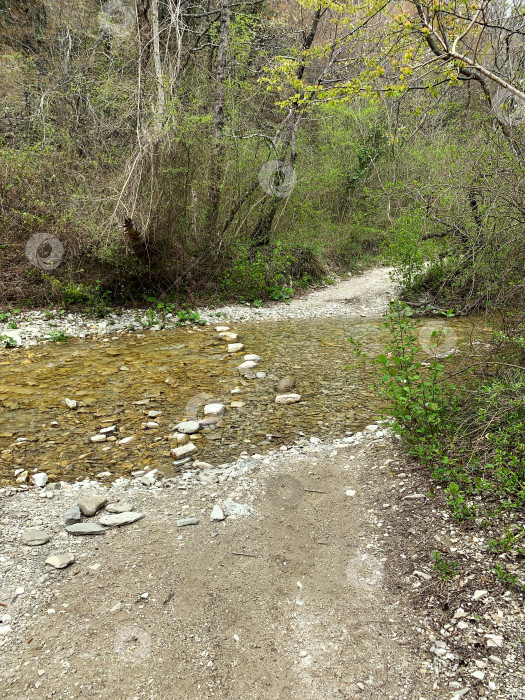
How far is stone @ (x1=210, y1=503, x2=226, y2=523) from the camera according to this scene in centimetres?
319

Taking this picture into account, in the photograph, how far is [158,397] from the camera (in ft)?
17.6

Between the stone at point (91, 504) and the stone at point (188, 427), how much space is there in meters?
1.31

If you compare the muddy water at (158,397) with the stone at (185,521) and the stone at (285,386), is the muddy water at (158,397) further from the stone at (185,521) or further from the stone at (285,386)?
the stone at (185,521)

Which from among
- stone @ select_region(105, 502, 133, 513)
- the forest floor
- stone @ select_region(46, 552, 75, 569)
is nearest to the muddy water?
stone @ select_region(105, 502, 133, 513)

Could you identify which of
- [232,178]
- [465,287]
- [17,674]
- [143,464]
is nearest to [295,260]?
[232,178]

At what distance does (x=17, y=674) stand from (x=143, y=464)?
2039 millimetres

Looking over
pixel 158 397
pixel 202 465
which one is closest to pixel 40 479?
pixel 202 465

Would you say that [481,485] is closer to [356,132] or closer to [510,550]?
[510,550]

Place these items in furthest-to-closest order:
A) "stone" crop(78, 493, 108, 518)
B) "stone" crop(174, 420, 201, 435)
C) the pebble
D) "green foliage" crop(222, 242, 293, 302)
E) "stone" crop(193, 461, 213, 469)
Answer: "green foliage" crop(222, 242, 293, 302) < the pebble < "stone" crop(174, 420, 201, 435) < "stone" crop(193, 461, 213, 469) < "stone" crop(78, 493, 108, 518)

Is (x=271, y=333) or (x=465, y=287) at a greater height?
(x=465, y=287)

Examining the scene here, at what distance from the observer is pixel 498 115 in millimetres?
4477

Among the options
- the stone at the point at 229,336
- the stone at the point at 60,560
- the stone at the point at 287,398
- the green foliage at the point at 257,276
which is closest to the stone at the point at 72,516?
the stone at the point at 60,560

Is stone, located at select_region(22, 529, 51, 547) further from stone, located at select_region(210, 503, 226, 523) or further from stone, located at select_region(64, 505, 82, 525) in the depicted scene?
stone, located at select_region(210, 503, 226, 523)

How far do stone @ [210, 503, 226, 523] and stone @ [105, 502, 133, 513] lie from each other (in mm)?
615
